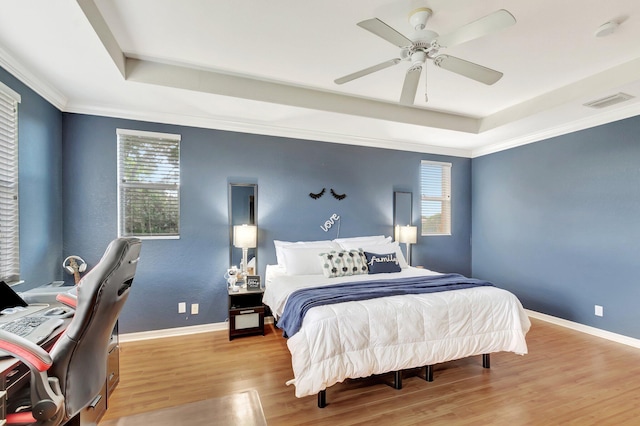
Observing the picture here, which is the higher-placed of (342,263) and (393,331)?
(342,263)

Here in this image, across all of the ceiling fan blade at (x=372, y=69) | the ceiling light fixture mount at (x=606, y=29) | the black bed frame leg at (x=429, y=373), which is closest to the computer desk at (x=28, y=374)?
the black bed frame leg at (x=429, y=373)

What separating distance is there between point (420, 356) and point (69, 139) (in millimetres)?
4074

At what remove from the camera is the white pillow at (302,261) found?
3.48 metres

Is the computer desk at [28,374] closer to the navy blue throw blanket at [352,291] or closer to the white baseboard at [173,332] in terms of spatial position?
the white baseboard at [173,332]

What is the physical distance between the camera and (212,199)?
3.71 meters

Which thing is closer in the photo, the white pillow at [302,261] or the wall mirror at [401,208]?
the white pillow at [302,261]

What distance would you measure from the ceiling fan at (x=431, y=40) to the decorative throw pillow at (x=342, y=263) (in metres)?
1.94

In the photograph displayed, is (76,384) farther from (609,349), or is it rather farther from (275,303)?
(609,349)

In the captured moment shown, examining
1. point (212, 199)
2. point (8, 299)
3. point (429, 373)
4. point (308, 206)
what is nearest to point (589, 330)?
point (429, 373)

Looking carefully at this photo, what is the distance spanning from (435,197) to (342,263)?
248 centimetres

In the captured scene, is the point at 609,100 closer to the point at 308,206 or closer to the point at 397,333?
the point at 397,333

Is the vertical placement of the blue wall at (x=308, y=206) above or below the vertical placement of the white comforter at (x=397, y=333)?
above

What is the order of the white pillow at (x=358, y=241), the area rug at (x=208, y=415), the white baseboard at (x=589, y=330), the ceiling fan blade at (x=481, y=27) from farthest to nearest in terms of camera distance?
the white pillow at (x=358, y=241) → the white baseboard at (x=589, y=330) → the area rug at (x=208, y=415) → the ceiling fan blade at (x=481, y=27)

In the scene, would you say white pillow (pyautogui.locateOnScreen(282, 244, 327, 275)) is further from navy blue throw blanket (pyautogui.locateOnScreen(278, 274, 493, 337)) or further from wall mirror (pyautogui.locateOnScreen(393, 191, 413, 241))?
wall mirror (pyautogui.locateOnScreen(393, 191, 413, 241))
